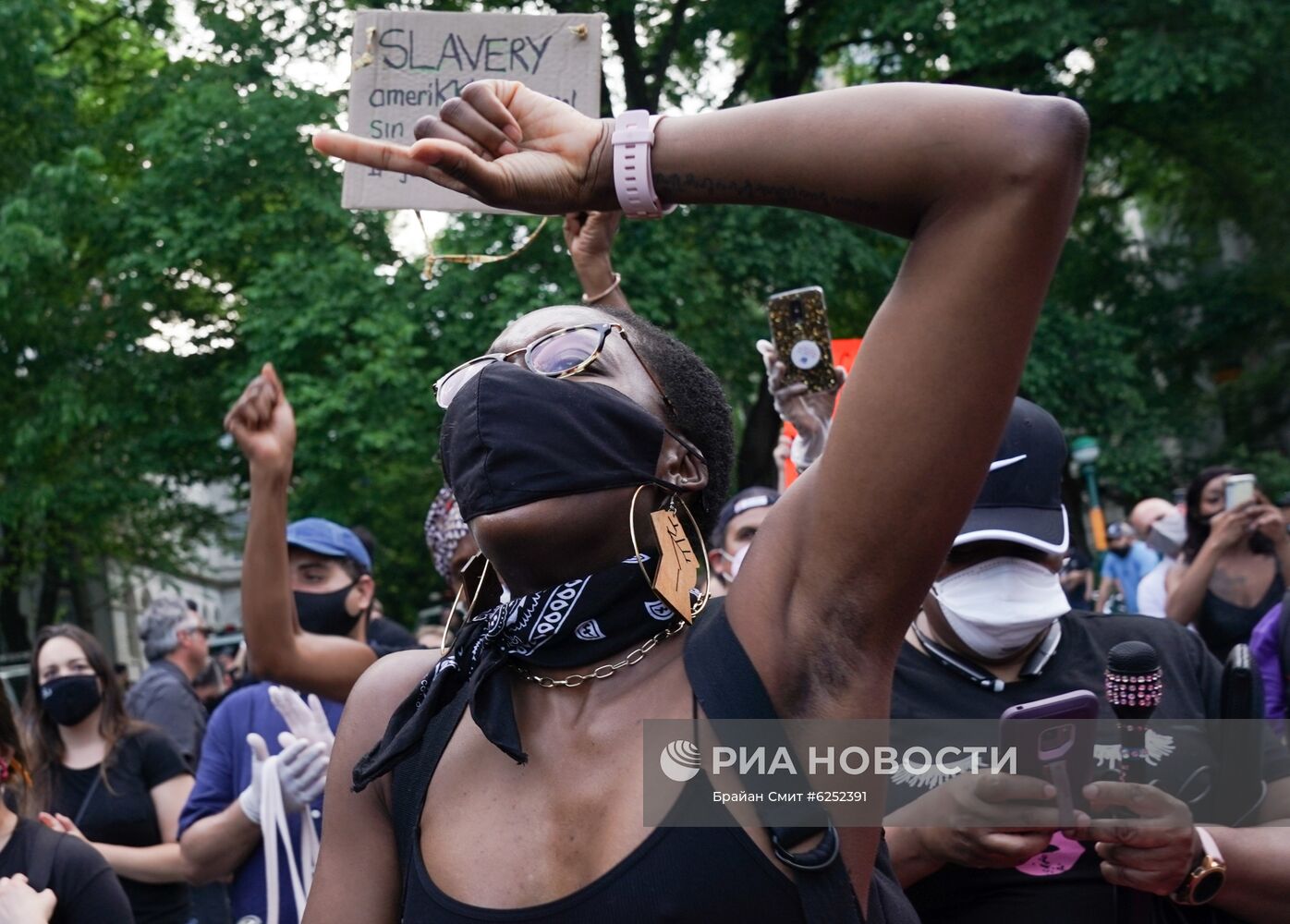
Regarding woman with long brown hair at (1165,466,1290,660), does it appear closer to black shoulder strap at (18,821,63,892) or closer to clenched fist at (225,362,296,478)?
clenched fist at (225,362,296,478)

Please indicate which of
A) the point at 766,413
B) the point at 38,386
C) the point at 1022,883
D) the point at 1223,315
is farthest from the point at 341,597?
the point at 1223,315

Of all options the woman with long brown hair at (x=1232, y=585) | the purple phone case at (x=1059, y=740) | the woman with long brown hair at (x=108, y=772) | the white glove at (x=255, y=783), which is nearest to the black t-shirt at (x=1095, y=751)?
the purple phone case at (x=1059, y=740)

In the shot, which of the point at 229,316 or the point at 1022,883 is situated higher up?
the point at 1022,883

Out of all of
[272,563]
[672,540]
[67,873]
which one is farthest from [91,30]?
[672,540]

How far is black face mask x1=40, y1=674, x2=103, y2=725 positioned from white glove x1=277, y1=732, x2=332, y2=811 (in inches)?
72.6

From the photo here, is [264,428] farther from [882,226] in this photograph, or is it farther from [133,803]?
[133,803]

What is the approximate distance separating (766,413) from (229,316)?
641cm

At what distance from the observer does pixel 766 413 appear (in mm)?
17172

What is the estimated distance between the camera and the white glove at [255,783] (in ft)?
12.9

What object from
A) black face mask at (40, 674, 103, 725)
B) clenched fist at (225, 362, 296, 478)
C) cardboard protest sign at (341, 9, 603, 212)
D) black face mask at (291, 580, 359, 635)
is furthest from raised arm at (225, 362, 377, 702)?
black face mask at (40, 674, 103, 725)

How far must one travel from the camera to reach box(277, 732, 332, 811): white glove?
148 inches

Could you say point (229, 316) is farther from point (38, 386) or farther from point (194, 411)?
point (38, 386)

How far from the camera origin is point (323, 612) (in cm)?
458

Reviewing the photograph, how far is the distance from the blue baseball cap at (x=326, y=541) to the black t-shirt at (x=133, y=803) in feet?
3.95
